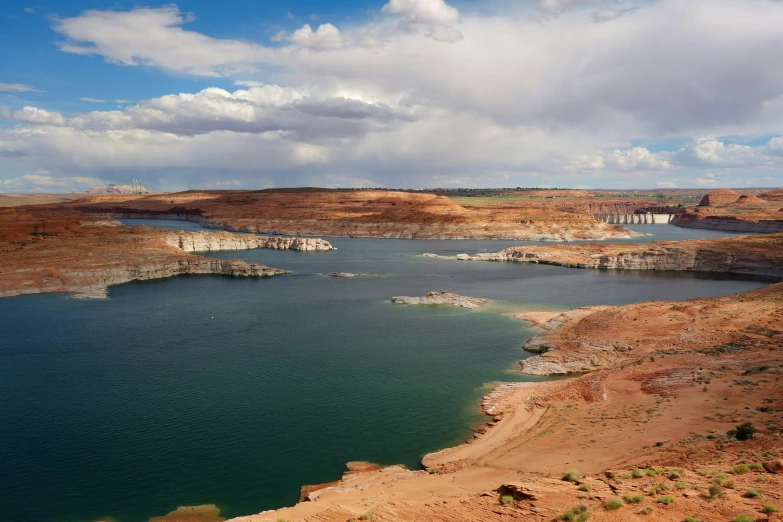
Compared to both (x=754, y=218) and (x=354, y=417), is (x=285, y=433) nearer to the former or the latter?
(x=354, y=417)

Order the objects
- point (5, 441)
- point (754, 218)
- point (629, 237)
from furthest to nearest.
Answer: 1. point (754, 218)
2. point (629, 237)
3. point (5, 441)

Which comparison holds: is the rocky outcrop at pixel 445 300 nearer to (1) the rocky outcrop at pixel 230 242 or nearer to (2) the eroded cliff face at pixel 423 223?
(1) the rocky outcrop at pixel 230 242

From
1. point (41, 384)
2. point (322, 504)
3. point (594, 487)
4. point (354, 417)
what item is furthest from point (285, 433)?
point (41, 384)

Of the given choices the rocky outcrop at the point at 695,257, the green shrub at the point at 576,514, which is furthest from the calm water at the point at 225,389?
the rocky outcrop at the point at 695,257

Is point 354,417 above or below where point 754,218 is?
below

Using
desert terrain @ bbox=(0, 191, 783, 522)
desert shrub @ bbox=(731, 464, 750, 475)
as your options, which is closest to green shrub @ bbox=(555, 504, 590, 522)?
desert terrain @ bbox=(0, 191, 783, 522)

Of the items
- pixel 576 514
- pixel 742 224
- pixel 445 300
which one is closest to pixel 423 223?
pixel 445 300
